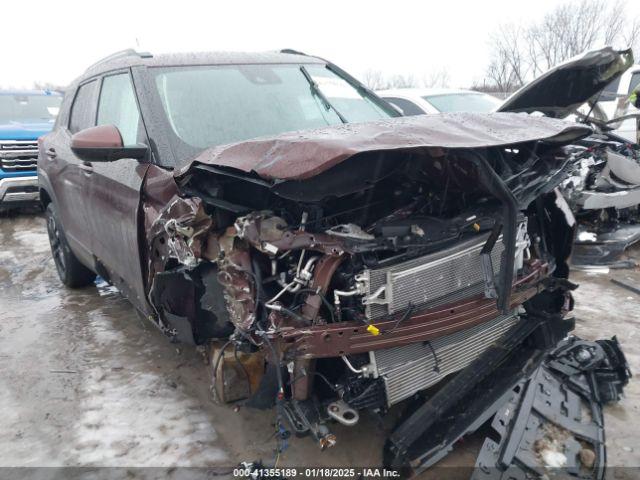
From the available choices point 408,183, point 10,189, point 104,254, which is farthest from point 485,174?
point 10,189

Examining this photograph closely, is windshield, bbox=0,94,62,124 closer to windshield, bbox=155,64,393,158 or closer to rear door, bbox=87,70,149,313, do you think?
rear door, bbox=87,70,149,313

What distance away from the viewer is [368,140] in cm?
193

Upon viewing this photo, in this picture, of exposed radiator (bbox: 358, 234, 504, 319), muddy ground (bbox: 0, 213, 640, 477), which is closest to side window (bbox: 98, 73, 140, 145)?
muddy ground (bbox: 0, 213, 640, 477)

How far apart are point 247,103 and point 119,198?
3.25 ft

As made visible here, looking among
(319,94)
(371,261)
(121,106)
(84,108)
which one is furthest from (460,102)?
(371,261)

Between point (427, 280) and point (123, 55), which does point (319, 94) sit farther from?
point (427, 280)

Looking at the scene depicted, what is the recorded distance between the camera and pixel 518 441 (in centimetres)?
242

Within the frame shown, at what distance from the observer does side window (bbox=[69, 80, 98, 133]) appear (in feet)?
13.4

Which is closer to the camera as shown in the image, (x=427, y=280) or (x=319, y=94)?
(x=427, y=280)

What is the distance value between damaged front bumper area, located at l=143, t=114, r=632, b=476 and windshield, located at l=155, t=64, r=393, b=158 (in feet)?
1.90

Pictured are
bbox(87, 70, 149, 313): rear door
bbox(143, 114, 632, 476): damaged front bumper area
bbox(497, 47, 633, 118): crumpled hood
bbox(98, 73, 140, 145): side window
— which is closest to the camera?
bbox(143, 114, 632, 476): damaged front bumper area

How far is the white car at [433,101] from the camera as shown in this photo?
23.5 ft

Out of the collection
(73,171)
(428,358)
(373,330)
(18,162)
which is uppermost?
(73,171)

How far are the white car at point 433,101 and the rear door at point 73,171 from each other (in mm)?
4112
